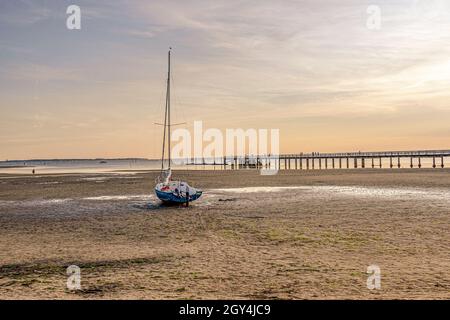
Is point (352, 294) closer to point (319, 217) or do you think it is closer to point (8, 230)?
point (319, 217)

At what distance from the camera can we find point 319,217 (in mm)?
21125

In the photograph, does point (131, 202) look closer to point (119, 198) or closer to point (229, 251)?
point (119, 198)

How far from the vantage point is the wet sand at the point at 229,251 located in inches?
387

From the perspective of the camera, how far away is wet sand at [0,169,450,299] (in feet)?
32.3
